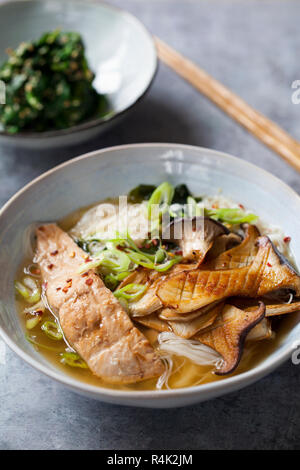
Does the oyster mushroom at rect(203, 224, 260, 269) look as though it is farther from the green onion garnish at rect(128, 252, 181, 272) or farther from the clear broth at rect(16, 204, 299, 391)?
the clear broth at rect(16, 204, 299, 391)

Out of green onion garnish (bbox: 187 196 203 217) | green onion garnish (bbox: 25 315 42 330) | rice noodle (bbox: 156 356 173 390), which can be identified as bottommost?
rice noodle (bbox: 156 356 173 390)

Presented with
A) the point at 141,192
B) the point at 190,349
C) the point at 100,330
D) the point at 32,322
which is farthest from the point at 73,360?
the point at 141,192

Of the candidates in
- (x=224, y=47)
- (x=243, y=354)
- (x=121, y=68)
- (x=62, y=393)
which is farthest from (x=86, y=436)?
(x=224, y=47)

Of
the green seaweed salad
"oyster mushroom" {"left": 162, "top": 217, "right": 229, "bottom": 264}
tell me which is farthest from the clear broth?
the green seaweed salad

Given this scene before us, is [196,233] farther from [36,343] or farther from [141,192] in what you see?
[36,343]

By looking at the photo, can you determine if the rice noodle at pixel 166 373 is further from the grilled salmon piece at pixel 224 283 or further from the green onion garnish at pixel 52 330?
the green onion garnish at pixel 52 330

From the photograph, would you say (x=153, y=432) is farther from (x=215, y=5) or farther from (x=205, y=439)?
(x=215, y=5)

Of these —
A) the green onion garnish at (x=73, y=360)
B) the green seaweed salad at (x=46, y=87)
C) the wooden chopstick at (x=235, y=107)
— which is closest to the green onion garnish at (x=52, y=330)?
the green onion garnish at (x=73, y=360)

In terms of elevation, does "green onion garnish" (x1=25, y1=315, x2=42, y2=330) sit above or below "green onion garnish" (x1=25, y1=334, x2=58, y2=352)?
above
